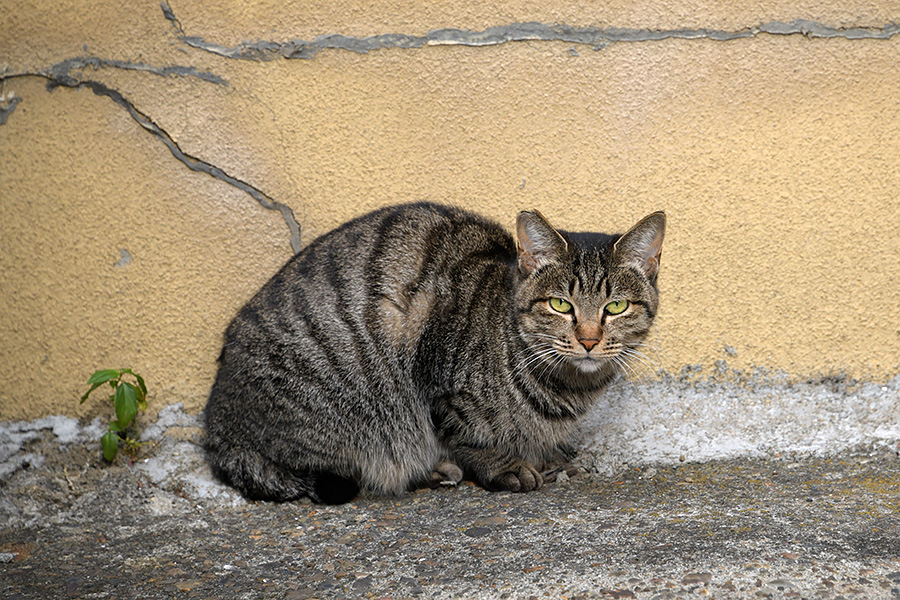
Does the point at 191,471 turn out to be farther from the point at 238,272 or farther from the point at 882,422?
the point at 882,422

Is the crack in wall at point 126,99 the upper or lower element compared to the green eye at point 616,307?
upper

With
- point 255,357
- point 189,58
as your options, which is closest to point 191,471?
point 255,357

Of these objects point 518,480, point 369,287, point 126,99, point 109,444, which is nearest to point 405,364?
point 369,287

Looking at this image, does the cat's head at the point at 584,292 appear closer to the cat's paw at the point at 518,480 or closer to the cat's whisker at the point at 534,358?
the cat's whisker at the point at 534,358

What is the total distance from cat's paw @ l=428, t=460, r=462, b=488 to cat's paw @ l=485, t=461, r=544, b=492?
164 mm

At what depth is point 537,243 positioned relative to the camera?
2730 millimetres

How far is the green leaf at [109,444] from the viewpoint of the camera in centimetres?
297

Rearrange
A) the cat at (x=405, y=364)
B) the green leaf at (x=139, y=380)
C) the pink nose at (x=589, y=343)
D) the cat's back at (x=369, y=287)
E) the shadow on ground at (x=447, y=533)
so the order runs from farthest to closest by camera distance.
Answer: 1. the green leaf at (x=139, y=380)
2. the cat's back at (x=369, y=287)
3. the cat at (x=405, y=364)
4. the pink nose at (x=589, y=343)
5. the shadow on ground at (x=447, y=533)

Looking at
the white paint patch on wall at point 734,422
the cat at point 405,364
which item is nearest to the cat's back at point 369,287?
the cat at point 405,364

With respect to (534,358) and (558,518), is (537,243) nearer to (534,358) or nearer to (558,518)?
(534,358)

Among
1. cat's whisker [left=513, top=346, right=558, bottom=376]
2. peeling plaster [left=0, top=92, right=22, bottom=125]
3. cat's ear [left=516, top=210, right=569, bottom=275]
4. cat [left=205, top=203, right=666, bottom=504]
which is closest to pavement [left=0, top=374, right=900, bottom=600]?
cat [left=205, top=203, right=666, bottom=504]

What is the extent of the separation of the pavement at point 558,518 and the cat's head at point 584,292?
49 centimetres

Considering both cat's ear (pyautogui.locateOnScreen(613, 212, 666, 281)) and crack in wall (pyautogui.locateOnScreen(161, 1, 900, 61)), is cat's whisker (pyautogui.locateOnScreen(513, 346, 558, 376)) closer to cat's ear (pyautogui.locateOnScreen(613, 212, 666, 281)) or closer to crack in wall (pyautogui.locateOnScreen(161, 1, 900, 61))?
cat's ear (pyautogui.locateOnScreen(613, 212, 666, 281))

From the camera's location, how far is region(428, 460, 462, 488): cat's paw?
3029mm
